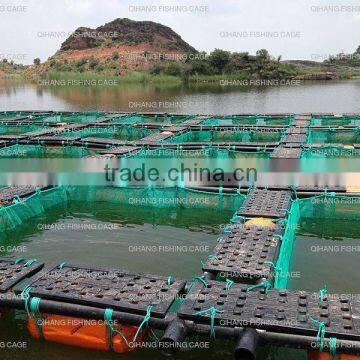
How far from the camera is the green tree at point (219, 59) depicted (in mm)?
65250

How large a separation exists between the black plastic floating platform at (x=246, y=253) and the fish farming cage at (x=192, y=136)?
5.80 m

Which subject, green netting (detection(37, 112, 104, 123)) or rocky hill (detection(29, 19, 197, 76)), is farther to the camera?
rocky hill (detection(29, 19, 197, 76))

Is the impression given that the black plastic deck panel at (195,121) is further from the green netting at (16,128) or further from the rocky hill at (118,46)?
the rocky hill at (118,46)

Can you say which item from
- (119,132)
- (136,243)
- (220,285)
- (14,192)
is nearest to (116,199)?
(136,243)

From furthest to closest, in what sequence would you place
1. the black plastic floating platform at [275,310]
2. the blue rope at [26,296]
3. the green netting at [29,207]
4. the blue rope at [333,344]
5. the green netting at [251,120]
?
the green netting at [251,120] < the green netting at [29,207] < the blue rope at [26,296] < the black plastic floating platform at [275,310] < the blue rope at [333,344]

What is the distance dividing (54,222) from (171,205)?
289 centimetres

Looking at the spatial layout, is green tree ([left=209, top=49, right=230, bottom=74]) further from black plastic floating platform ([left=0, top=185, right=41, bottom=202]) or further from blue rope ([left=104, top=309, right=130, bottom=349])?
blue rope ([left=104, top=309, right=130, bottom=349])

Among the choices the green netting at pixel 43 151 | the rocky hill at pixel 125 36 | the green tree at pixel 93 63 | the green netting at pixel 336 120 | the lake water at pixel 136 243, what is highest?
the rocky hill at pixel 125 36

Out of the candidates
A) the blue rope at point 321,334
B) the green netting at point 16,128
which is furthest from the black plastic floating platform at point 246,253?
the green netting at point 16,128

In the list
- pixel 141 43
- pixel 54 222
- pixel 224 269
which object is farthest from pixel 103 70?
pixel 224 269

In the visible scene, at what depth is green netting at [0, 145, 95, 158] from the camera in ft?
54.0

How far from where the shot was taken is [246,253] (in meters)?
6.43

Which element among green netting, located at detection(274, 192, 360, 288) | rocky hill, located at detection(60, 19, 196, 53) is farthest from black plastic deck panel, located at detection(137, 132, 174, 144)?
rocky hill, located at detection(60, 19, 196, 53)

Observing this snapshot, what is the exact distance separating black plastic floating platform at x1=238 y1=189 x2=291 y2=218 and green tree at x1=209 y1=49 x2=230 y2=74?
58738 millimetres
